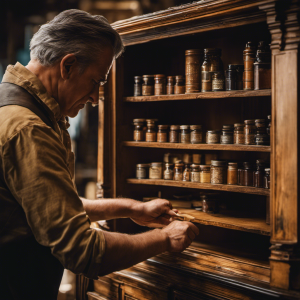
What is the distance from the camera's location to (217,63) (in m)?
1.88

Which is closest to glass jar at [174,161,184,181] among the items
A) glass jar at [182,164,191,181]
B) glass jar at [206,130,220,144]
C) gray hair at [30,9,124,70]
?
glass jar at [182,164,191,181]

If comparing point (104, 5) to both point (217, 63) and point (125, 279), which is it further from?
point (125, 279)

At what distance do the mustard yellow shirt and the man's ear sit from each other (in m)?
0.22

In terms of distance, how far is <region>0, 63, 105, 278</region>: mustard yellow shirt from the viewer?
1.01 meters

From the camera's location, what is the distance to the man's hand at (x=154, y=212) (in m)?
1.69

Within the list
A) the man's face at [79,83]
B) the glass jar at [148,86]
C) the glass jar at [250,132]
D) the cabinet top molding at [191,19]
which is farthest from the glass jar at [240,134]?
the man's face at [79,83]

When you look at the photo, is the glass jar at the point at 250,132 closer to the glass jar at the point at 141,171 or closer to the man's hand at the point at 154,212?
the man's hand at the point at 154,212

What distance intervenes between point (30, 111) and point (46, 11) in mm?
3121

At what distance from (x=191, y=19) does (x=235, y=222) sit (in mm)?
1021

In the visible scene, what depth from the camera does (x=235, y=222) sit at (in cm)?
181

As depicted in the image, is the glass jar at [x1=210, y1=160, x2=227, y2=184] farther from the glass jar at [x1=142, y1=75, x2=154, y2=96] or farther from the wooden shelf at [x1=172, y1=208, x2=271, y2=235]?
the glass jar at [x1=142, y1=75, x2=154, y2=96]

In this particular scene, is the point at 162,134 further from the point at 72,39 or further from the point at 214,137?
the point at 72,39

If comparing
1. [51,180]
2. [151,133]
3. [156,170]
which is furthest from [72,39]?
[156,170]

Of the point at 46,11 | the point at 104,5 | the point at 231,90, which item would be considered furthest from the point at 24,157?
the point at 46,11
